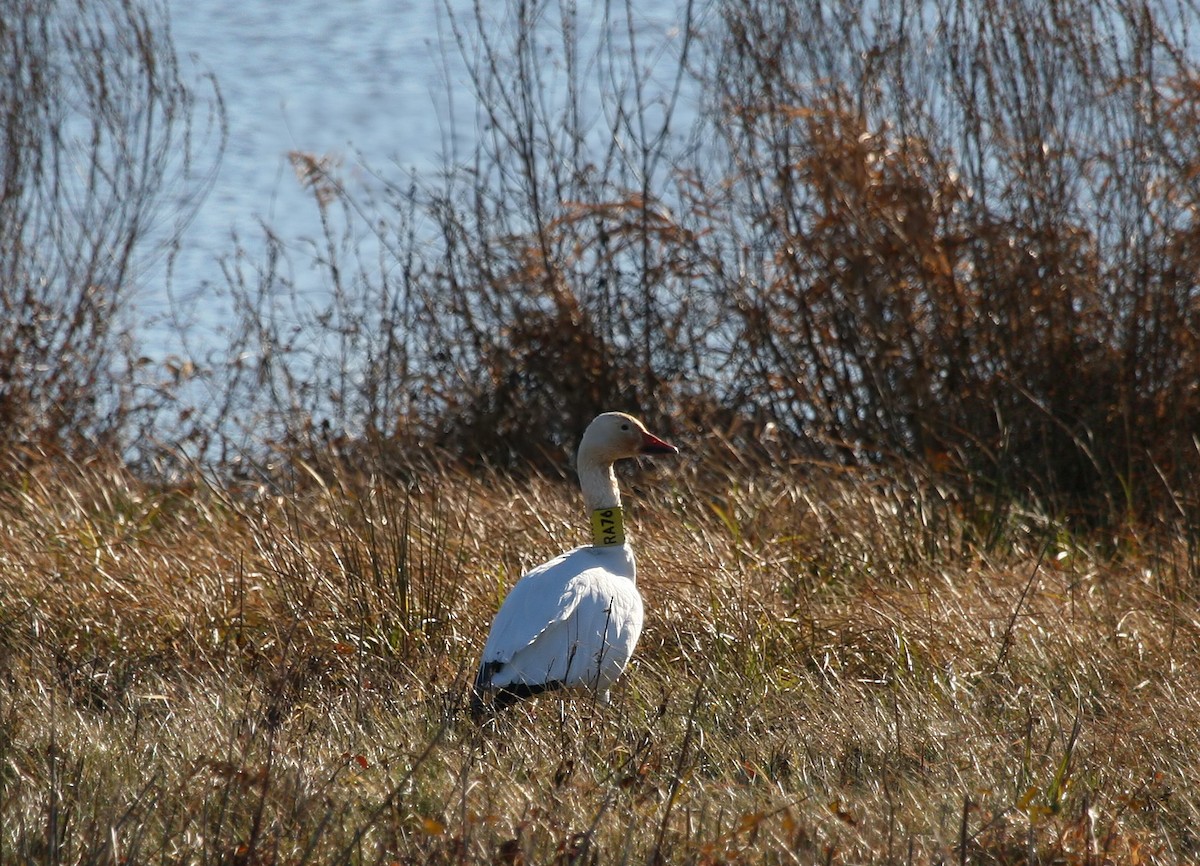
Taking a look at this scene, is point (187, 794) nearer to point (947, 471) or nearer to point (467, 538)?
point (467, 538)

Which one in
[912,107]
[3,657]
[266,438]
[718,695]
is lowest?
[266,438]

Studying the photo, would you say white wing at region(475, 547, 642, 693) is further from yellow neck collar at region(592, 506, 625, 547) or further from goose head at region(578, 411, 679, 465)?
goose head at region(578, 411, 679, 465)

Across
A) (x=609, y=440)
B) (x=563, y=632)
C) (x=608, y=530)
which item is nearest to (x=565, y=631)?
(x=563, y=632)

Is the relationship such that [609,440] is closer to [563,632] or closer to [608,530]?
[608,530]

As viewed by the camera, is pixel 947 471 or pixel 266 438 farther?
pixel 266 438

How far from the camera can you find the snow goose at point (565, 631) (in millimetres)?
3912

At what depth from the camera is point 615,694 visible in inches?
169

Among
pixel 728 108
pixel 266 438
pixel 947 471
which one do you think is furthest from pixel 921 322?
pixel 266 438

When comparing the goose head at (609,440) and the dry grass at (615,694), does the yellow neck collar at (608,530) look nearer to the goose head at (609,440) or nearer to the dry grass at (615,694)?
the goose head at (609,440)

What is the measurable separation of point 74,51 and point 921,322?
501 cm

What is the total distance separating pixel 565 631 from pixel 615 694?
1.25 feet

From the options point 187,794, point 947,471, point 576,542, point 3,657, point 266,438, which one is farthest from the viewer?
point 266,438

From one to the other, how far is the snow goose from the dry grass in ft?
0.29

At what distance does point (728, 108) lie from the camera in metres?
7.57
